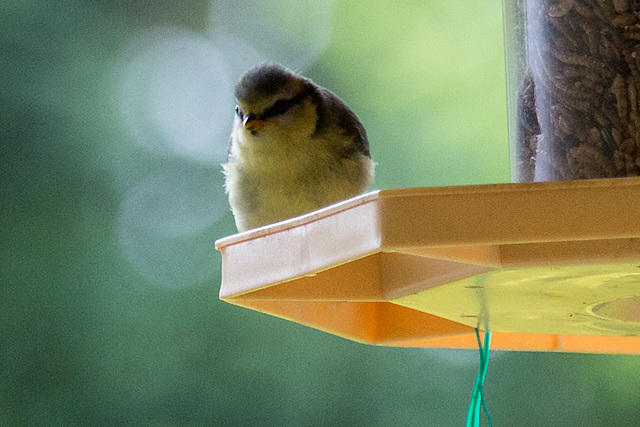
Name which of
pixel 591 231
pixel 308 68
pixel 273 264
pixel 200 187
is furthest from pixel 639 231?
pixel 200 187

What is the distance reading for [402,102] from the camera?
12.7 ft

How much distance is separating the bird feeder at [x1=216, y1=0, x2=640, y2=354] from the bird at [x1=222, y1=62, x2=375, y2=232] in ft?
2.36

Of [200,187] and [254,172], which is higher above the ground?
[200,187]

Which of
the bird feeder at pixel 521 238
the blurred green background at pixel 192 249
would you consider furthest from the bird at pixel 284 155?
the blurred green background at pixel 192 249

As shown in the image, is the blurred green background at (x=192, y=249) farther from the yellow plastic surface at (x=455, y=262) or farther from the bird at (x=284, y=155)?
the yellow plastic surface at (x=455, y=262)

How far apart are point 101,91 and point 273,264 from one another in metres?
3.50

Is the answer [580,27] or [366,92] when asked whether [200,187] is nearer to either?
[366,92]

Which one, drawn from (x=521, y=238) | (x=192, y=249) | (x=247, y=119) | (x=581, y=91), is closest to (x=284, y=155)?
(x=247, y=119)

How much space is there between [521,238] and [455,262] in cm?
16

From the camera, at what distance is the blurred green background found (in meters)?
3.75

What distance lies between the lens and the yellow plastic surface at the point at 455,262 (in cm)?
91

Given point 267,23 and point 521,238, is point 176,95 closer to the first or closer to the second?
point 267,23

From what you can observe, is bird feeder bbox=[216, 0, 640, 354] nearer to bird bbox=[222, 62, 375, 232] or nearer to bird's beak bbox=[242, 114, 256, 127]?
bird bbox=[222, 62, 375, 232]

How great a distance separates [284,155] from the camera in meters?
2.22
